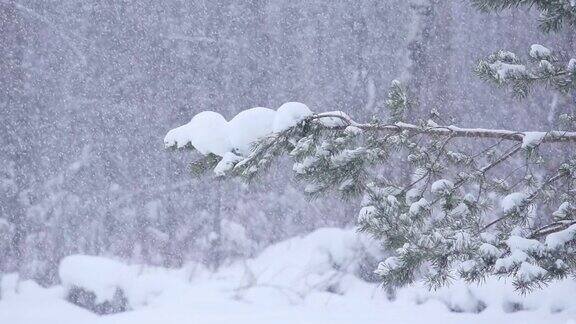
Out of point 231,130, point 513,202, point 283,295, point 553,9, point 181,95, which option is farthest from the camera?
point 181,95

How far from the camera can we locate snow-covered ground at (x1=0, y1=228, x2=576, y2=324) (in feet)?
28.6

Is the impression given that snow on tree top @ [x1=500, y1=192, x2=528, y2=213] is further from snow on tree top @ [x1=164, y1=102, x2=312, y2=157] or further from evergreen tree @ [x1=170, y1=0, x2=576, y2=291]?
snow on tree top @ [x1=164, y1=102, x2=312, y2=157]

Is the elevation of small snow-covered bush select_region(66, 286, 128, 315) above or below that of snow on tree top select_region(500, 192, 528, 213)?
above

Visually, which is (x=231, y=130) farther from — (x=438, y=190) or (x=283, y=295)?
(x=283, y=295)

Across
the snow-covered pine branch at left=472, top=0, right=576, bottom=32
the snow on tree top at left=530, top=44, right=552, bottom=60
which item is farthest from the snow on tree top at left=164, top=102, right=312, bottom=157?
the snow on tree top at left=530, top=44, right=552, bottom=60

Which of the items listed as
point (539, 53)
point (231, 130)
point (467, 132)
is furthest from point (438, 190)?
point (231, 130)

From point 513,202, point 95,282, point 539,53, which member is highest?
point 539,53

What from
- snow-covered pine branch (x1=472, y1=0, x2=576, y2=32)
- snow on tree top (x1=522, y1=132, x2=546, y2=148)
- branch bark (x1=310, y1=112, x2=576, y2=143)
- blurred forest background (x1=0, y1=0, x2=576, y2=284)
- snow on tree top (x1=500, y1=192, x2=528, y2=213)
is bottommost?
snow on tree top (x1=500, y1=192, x2=528, y2=213)

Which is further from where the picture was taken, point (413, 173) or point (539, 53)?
point (539, 53)

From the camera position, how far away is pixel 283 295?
34.0 ft

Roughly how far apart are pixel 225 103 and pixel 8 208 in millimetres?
4645

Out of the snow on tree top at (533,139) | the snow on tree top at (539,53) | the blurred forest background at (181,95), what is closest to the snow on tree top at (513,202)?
the snow on tree top at (533,139)

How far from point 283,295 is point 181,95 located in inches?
181

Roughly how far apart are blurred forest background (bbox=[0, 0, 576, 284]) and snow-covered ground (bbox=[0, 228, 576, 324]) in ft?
1.63
